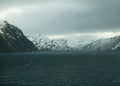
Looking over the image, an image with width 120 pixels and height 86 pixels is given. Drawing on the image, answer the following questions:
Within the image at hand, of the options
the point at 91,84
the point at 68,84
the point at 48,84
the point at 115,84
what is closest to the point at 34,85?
the point at 48,84

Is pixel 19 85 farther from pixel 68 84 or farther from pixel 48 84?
pixel 68 84

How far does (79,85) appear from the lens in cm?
8856

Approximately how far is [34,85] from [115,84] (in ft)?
84.0

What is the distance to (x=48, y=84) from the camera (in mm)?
90938

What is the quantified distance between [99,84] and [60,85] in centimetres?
1255

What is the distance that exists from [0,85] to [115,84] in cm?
3683

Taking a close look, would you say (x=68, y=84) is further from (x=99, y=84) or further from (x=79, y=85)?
(x=99, y=84)

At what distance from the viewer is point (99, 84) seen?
3543 inches

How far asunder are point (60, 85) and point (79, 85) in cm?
597

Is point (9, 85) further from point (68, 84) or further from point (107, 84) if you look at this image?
point (107, 84)

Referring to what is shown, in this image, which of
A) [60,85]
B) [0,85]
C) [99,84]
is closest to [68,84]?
[60,85]

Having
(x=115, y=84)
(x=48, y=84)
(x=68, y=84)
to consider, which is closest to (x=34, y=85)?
(x=48, y=84)

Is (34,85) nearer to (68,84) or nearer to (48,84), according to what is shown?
(48,84)

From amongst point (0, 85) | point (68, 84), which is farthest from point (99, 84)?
point (0, 85)
